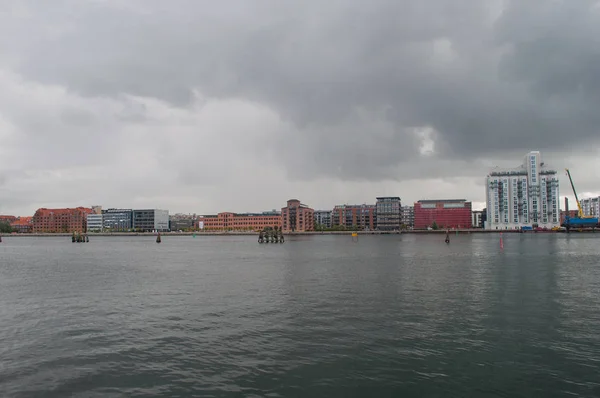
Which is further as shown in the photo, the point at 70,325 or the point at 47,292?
the point at 47,292

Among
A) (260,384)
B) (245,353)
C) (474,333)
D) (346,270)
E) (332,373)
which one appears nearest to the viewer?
(260,384)

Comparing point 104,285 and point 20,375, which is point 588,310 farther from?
point 104,285

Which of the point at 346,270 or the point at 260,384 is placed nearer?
the point at 260,384

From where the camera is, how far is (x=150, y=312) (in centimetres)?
2650

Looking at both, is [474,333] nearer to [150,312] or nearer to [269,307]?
[269,307]

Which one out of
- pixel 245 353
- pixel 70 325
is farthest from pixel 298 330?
pixel 70 325

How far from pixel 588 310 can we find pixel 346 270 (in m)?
26.2

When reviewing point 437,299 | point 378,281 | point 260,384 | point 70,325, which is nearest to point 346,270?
point 378,281

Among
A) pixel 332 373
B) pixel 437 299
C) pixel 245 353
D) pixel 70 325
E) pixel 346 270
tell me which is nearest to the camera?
pixel 332 373

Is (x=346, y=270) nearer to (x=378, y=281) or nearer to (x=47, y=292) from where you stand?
(x=378, y=281)

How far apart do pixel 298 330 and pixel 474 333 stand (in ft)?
27.3

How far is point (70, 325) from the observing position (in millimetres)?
23297

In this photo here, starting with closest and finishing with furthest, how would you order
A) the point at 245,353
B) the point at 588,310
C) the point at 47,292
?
the point at 245,353, the point at 588,310, the point at 47,292

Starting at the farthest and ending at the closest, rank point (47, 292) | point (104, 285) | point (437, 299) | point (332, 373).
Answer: point (104, 285)
point (47, 292)
point (437, 299)
point (332, 373)
